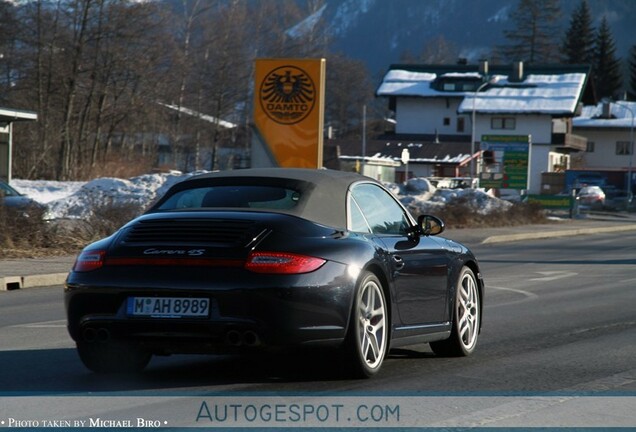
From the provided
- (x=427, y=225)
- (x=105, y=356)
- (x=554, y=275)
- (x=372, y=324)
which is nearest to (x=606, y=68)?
(x=554, y=275)

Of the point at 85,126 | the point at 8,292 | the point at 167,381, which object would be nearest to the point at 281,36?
the point at 85,126

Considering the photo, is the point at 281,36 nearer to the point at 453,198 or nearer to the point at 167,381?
the point at 453,198

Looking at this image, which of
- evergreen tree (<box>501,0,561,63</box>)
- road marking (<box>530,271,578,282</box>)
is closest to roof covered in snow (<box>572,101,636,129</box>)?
evergreen tree (<box>501,0,561,63</box>)

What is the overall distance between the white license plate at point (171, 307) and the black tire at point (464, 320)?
2639 millimetres

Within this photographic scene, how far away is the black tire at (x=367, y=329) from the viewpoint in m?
7.91

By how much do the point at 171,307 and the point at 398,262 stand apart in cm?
184

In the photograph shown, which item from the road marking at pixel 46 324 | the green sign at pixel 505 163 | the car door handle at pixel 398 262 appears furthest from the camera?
the green sign at pixel 505 163

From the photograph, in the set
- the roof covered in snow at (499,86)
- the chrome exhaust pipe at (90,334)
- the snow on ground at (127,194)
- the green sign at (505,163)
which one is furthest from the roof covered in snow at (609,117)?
the chrome exhaust pipe at (90,334)

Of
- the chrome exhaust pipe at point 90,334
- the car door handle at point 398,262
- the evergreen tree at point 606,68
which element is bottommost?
the chrome exhaust pipe at point 90,334

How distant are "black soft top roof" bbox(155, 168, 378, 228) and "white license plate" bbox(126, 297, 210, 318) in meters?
0.95

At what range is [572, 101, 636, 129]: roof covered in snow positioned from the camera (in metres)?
113

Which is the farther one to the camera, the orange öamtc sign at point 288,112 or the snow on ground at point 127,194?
the orange öamtc sign at point 288,112

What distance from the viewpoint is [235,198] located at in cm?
852

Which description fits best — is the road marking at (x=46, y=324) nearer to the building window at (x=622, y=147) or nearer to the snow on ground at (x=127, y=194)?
the snow on ground at (x=127, y=194)
